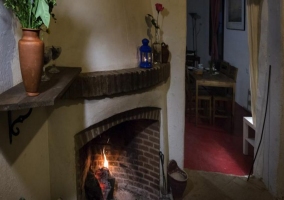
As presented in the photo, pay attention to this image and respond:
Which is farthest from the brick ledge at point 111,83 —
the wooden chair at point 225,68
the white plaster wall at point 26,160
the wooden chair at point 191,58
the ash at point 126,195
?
the wooden chair at point 191,58

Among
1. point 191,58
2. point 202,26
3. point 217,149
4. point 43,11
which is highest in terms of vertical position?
point 202,26

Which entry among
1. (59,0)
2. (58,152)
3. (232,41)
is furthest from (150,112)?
(232,41)

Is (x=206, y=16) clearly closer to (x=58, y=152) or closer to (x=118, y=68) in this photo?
(x=118, y=68)

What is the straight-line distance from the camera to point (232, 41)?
616 centimetres

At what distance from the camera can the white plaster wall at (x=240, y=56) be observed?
559cm

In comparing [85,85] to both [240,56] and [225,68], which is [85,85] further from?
[240,56]

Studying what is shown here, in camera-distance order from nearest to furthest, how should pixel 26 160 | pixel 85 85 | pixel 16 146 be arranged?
pixel 16 146, pixel 26 160, pixel 85 85

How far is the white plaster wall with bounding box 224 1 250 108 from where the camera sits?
5594mm

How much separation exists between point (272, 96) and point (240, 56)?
3.17 meters

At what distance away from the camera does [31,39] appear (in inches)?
43.2

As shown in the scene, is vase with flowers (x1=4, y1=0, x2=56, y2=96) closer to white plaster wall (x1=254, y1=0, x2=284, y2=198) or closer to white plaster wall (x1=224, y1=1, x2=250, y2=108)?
white plaster wall (x1=254, y1=0, x2=284, y2=198)

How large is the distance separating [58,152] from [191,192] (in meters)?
1.44

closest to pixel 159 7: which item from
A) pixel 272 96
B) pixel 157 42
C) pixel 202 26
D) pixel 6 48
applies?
pixel 157 42

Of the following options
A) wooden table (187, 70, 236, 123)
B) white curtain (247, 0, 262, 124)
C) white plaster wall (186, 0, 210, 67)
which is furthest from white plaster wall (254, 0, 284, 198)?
white plaster wall (186, 0, 210, 67)
